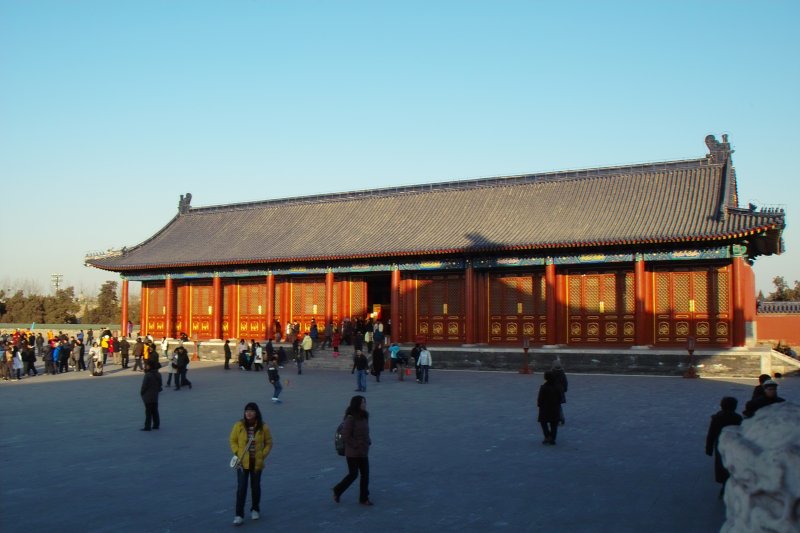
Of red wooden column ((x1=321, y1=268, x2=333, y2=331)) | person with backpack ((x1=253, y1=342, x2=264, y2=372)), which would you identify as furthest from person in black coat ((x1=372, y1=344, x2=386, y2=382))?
red wooden column ((x1=321, y1=268, x2=333, y2=331))

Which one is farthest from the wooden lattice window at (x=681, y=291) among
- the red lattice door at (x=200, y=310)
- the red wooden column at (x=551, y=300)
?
the red lattice door at (x=200, y=310)

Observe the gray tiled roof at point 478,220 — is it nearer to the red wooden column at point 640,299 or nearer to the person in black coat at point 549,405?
the red wooden column at point 640,299

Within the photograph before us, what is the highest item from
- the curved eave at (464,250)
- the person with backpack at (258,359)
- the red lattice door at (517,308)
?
the curved eave at (464,250)

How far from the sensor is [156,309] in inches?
1640

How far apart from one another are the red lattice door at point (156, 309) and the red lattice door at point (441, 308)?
15.8m

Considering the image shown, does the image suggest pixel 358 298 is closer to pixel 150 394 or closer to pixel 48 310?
pixel 150 394

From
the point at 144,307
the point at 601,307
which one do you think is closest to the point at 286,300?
the point at 144,307

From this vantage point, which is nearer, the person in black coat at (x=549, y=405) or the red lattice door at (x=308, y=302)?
the person in black coat at (x=549, y=405)

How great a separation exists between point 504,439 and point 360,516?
5437 mm

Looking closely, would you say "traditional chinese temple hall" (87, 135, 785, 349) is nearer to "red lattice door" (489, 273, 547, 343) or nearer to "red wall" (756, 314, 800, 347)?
"red lattice door" (489, 273, 547, 343)

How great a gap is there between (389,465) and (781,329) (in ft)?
117

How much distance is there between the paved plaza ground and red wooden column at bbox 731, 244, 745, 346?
23.0 feet

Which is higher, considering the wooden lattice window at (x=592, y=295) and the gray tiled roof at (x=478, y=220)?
the gray tiled roof at (x=478, y=220)

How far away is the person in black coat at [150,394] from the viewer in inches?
573
